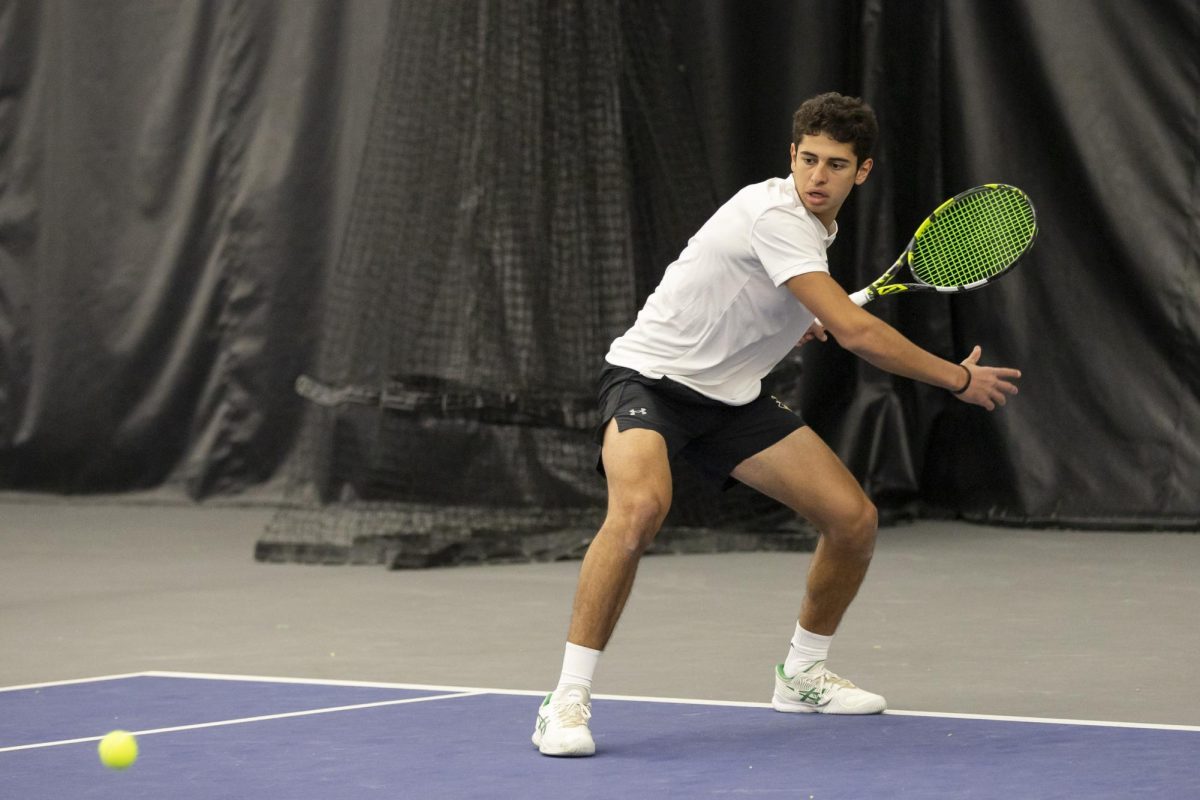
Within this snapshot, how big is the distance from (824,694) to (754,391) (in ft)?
2.19

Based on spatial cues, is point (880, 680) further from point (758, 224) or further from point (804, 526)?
point (804, 526)

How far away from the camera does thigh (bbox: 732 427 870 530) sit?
374 centimetres

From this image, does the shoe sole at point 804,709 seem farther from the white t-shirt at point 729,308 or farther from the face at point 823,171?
the face at point 823,171

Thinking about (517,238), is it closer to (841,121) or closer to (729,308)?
(729,308)

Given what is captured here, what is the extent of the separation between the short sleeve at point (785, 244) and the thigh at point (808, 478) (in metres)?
0.40

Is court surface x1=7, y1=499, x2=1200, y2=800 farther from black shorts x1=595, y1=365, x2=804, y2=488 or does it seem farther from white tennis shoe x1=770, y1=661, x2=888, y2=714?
black shorts x1=595, y1=365, x2=804, y2=488

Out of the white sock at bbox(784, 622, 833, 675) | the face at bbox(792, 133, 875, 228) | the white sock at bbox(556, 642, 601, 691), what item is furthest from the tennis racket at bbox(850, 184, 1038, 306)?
the white sock at bbox(556, 642, 601, 691)

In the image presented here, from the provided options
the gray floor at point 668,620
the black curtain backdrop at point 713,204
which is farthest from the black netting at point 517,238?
the gray floor at point 668,620

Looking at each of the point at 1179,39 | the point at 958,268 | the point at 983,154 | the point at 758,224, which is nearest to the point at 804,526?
the point at 983,154

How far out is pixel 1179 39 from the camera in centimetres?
755

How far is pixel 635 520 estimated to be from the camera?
349 cm

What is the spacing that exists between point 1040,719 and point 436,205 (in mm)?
3924

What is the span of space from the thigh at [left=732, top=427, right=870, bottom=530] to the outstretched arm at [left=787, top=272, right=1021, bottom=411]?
0.33 m

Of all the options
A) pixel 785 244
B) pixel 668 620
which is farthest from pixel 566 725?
pixel 668 620
